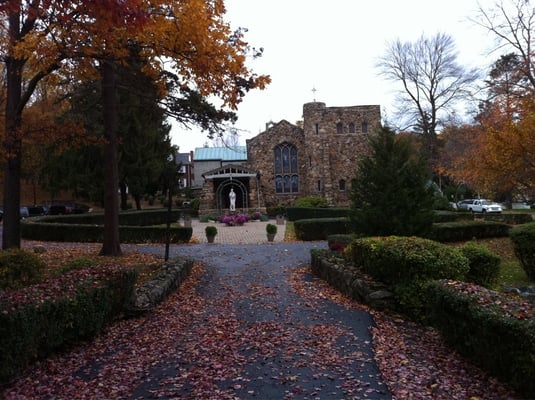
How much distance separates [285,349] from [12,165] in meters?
8.28

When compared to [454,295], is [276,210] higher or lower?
higher

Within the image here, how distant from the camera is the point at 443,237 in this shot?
16.7 meters

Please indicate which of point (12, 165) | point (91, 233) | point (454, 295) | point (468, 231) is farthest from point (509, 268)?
point (91, 233)

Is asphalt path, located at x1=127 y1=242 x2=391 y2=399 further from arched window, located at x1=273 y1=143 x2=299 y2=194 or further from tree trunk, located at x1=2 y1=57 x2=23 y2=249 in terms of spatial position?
arched window, located at x1=273 y1=143 x2=299 y2=194

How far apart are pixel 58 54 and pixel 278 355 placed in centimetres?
700

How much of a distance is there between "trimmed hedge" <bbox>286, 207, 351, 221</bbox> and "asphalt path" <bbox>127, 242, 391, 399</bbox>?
59.1ft

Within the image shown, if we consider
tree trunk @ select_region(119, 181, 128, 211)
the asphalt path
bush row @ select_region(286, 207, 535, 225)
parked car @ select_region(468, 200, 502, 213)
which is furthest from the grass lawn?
tree trunk @ select_region(119, 181, 128, 211)

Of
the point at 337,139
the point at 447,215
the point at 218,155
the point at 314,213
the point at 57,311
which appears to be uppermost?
the point at 218,155

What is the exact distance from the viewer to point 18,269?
7.99 m

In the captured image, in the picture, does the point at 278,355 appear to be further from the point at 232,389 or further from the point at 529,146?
the point at 529,146

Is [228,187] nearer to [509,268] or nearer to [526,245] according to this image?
[509,268]

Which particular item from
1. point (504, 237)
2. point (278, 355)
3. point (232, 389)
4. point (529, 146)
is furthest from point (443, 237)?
point (232, 389)

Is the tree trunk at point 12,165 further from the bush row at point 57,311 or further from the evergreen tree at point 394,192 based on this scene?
the evergreen tree at point 394,192

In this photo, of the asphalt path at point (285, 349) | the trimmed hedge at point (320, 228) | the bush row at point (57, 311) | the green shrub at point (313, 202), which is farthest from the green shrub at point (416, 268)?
the green shrub at point (313, 202)
